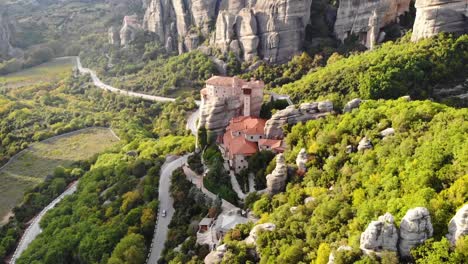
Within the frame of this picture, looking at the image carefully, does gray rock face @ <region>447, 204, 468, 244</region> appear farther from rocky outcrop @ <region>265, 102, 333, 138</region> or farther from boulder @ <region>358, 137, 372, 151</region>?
rocky outcrop @ <region>265, 102, 333, 138</region>

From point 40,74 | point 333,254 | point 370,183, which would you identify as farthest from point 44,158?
point 333,254

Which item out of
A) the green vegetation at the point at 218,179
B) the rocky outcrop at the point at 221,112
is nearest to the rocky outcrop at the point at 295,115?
the green vegetation at the point at 218,179

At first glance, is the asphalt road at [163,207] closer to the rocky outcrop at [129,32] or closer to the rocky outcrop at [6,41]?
the rocky outcrop at [129,32]

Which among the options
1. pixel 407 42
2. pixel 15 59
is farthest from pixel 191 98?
pixel 15 59

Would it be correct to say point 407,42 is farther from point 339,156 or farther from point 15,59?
point 15,59

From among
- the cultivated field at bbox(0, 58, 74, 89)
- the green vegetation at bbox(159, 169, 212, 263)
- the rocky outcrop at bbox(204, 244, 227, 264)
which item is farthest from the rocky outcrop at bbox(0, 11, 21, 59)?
the rocky outcrop at bbox(204, 244, 227, 264)
